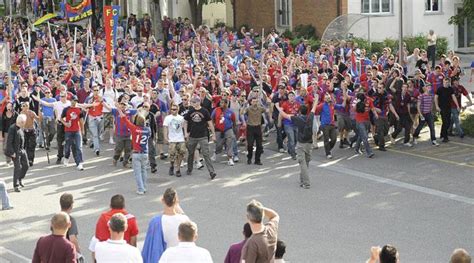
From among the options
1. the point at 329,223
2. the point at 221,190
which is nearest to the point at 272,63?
the point at 221,190

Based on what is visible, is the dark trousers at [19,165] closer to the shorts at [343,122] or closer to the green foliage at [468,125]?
the shorts at [343,122]

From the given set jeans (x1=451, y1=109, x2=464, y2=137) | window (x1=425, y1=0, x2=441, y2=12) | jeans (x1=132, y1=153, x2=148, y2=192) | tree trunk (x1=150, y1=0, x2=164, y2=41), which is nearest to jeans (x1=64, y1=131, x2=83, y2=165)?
jeans (x1=132, y1=153, x2=148, y2=192)

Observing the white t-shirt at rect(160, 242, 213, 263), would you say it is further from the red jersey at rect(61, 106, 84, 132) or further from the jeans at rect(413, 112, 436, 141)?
the jeans at rect(413, 112, 436, 141)

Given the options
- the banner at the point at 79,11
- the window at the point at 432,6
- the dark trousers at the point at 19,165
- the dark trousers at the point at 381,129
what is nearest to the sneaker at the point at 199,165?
the dark trousers at the point at 19,165

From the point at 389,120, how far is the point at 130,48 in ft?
42.3

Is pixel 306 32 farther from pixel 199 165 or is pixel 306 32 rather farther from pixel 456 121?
pixel 199 165

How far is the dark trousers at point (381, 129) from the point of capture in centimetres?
2147

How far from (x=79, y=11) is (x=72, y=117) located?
59.1 feet

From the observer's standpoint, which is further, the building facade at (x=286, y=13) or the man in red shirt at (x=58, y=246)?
the building facade at (x=286, y=13)

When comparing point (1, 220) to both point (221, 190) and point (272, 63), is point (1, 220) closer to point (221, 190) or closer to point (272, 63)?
point (221, 190)

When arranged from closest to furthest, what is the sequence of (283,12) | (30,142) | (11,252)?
(11,252) → (30,142) → (283,12)

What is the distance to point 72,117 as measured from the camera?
64.7 ft

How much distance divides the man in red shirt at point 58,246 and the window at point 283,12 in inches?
1376

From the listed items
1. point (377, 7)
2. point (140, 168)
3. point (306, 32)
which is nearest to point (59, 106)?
point (140, 168)
